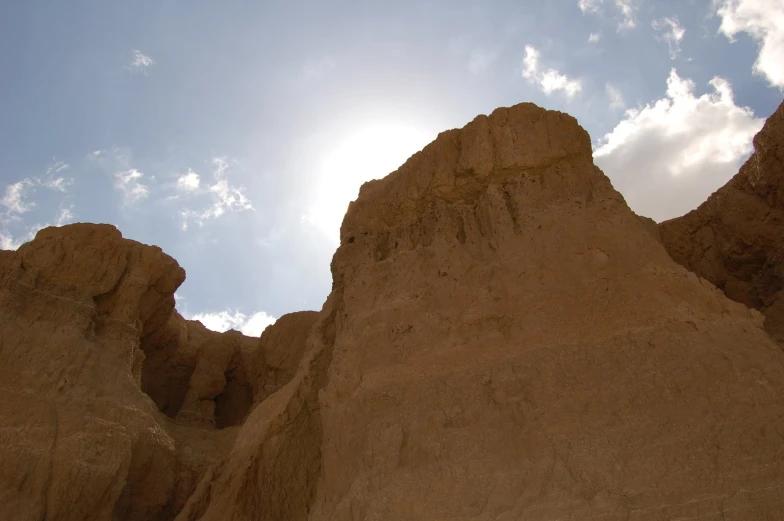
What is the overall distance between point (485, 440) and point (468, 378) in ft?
3.58

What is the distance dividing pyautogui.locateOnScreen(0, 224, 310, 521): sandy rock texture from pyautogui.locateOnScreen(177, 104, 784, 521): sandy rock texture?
1.52 meters

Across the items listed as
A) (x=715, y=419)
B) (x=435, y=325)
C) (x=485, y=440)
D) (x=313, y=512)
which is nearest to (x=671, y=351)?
(x=715, y=419)

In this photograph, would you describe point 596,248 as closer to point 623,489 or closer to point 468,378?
point 468,378

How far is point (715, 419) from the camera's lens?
6.77 metres

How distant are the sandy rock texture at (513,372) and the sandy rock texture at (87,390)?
152 centimetres

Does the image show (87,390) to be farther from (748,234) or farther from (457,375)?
(748,234)

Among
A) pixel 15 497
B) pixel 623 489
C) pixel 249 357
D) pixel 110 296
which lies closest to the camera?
pixel 623 489

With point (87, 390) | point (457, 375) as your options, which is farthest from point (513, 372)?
point (87, 390)

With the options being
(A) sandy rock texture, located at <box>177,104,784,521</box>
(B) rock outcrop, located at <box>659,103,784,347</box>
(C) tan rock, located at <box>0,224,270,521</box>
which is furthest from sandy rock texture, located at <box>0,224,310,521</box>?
(B) rock outcrop, located at <box>659,103,784,347</box>

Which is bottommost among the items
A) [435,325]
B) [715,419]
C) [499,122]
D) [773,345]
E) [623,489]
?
[623,489]

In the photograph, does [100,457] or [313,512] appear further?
[100,457]

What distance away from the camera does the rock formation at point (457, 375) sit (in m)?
6.88

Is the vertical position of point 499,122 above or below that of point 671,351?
above

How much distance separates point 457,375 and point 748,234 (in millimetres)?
8353
